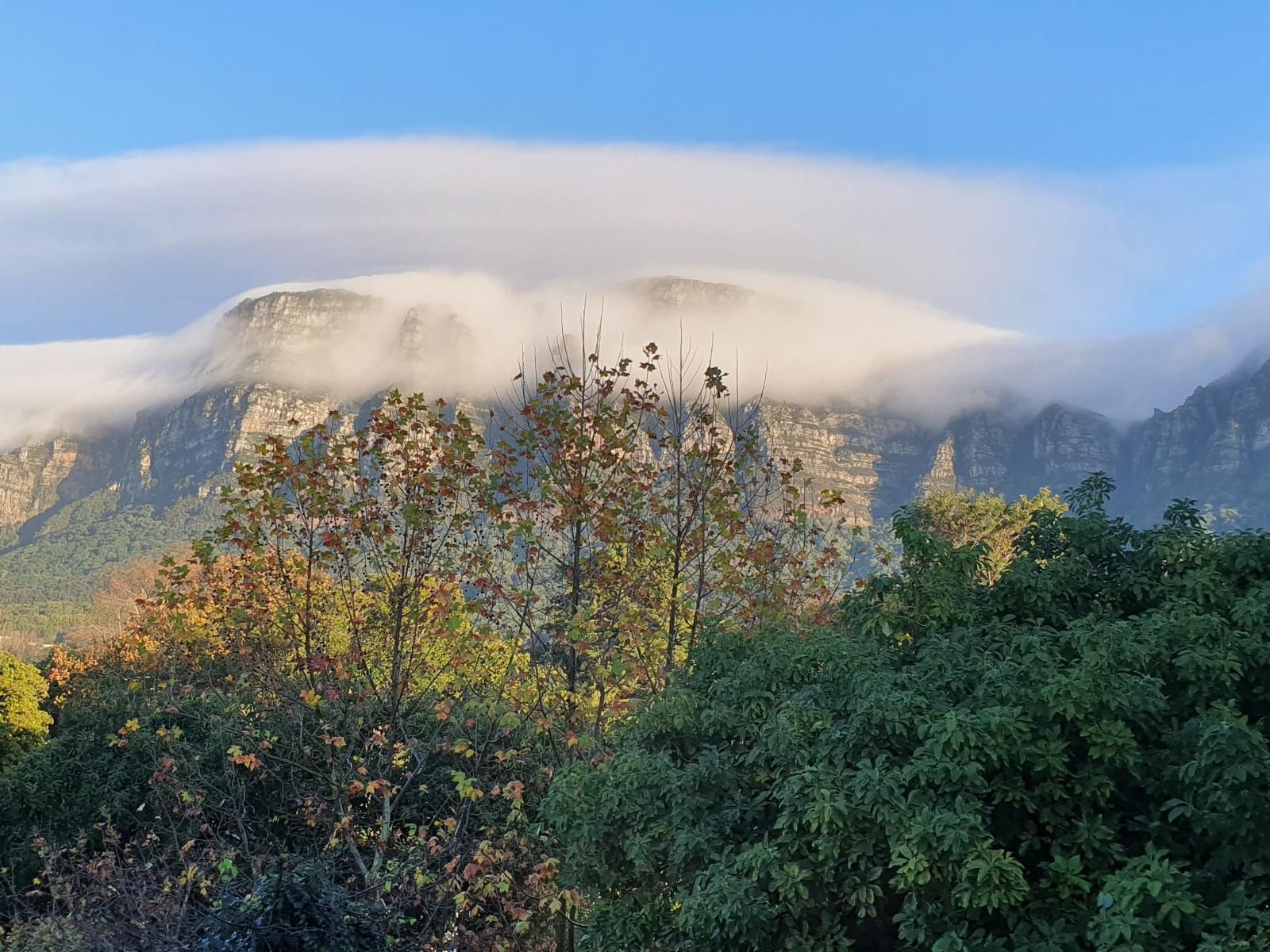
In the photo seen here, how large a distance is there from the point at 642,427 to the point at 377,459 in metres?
3.02

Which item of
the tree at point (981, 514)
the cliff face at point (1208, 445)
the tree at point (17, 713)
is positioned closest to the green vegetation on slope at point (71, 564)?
the tree at point (17, 713)

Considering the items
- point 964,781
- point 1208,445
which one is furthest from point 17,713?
point 1208,445

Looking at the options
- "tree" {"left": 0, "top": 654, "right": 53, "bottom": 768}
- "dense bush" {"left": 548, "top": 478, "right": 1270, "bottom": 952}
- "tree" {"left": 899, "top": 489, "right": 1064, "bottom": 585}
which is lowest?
"tree" {"left": 0, "top": 654, "right": 53, "bottom": 768}

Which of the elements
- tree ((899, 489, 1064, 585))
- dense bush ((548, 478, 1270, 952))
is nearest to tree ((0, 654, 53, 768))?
dense bush ((548, 478, 1270, 952))

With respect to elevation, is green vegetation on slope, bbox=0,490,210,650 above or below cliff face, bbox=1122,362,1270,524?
below

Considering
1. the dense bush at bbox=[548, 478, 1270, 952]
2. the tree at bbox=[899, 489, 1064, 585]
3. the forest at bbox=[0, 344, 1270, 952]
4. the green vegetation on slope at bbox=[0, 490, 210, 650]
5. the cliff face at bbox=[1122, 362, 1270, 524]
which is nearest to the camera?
the dense bush at bbox=[548, 478, 1270, 952]

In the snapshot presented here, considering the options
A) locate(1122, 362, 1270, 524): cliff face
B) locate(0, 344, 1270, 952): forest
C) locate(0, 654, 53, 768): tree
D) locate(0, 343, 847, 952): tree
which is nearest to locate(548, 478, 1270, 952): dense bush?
locate(0, 344, 1270, 952): forest

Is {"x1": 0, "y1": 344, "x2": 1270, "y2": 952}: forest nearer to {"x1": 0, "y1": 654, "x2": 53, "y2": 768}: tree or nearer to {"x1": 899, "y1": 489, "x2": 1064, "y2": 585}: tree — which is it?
{"x1": 0, "y1": 654, "x2": 53, "y2": 768}: tree

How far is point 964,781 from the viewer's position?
6.30 m

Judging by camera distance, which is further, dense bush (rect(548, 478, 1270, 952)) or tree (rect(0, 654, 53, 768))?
tree (rect(0, 654, 53, 768))

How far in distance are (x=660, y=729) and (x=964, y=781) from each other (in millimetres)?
2766

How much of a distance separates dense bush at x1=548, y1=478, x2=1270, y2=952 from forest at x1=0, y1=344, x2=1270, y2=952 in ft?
0.10

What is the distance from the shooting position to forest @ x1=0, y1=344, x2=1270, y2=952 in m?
6.30

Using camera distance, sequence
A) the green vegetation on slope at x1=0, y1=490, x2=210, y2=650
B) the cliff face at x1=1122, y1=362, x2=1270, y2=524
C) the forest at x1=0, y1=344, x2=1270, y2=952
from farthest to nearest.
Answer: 1. the cliff face at x1=1122, y1=362, x2=1270, y2=524
2. the green vegetation on slope at x1=0, y1=490, x2=210, y2=650
3. the forest at x1=0, y1=344, x2=1270, y2=952
